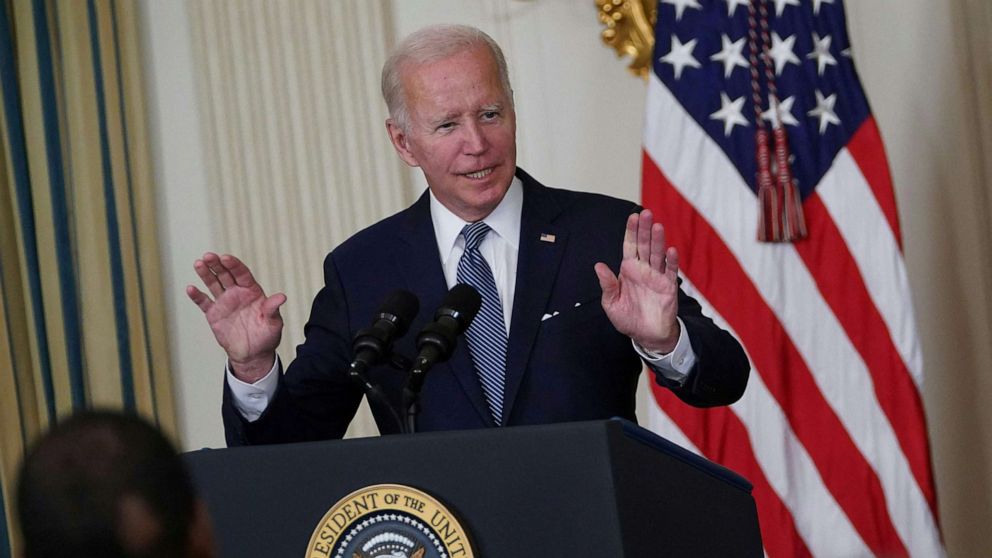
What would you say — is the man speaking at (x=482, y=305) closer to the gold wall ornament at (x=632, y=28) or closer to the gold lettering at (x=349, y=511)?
the gold lettering at (x=349, y=511)

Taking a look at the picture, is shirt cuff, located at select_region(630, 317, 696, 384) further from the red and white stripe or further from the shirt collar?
the red and white stripe

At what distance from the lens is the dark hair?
0.85 m

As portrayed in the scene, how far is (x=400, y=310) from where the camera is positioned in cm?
212

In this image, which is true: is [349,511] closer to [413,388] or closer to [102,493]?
[413,388]

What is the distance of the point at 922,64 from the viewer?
16.3ft

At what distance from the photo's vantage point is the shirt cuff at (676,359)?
91.2 inches

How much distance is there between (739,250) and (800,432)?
0.63 m

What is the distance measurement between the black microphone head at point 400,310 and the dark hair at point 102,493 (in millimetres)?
1222

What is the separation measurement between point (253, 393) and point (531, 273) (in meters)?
0.58

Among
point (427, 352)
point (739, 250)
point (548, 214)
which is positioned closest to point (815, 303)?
point (739, 250)

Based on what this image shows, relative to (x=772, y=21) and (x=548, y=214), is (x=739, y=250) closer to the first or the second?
(x=772, y=21)

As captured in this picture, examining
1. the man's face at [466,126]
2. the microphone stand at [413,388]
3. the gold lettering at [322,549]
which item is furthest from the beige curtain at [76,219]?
the gold lettering at [322,549]

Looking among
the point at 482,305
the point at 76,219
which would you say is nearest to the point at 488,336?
the point at 482,305

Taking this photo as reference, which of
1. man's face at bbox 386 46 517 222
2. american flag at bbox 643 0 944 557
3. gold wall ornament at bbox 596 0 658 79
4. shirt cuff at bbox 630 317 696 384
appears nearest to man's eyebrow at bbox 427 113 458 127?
man's face at bbox 386 46 517 222
